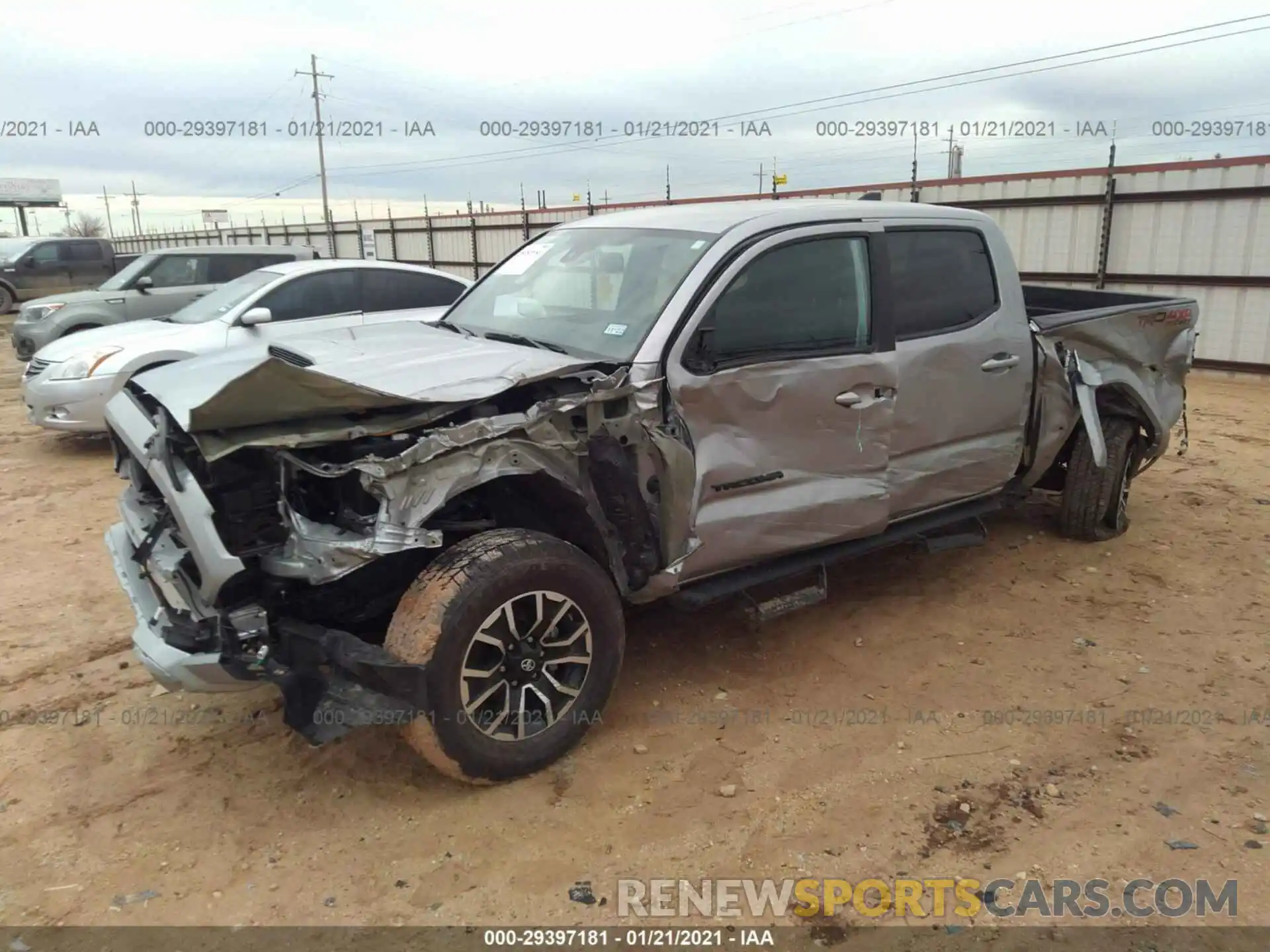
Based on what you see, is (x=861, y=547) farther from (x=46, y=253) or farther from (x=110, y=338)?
(x=46, y=253)

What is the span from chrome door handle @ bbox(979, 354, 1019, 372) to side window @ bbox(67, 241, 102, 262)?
21.4 metres

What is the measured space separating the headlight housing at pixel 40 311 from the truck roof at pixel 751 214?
8.80 metres

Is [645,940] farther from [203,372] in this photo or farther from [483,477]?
[203,372]

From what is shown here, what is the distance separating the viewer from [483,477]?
304 centimetres

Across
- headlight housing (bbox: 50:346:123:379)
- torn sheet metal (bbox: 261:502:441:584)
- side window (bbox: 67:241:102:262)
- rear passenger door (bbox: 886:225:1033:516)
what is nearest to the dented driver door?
rear passenger door (bbox: 886:225:1033:516)

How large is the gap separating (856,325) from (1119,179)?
383 inches

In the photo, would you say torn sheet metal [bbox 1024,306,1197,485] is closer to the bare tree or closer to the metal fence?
the metal fence

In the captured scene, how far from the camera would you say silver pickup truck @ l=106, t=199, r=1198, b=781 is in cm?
289

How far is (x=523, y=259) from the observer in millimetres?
4660

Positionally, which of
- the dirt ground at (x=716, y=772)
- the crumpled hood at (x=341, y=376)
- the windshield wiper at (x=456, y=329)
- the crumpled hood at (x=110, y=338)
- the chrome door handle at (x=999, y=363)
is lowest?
the dirt ground at (x=716, y=772)

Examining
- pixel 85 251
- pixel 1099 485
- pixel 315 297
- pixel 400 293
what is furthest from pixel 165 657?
pixel 85 251

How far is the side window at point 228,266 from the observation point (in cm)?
1103

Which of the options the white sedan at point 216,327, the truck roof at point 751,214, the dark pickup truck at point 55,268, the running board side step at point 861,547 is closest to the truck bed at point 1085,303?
the truck roof at point 751,214

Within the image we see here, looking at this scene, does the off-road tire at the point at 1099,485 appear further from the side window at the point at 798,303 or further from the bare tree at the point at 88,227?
the bare tree at the point at 88,227
